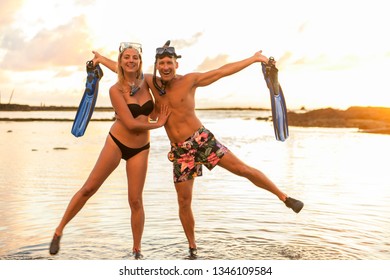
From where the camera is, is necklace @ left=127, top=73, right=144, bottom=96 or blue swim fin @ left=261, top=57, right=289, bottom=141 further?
blue swim fin @ left=261, top=57, right=289, bottom=141

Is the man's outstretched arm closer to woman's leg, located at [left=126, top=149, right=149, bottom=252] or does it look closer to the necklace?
the necklace

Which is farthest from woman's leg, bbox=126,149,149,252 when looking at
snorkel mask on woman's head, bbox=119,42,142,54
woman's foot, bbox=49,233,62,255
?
snorkel mask on woman's head, bbox=119,42,142,54

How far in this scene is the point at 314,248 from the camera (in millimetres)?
8414

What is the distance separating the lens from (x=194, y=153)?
7680 millimetres

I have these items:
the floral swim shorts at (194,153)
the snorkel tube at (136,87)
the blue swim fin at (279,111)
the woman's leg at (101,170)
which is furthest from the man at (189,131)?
the blue swim fin at (279,111)

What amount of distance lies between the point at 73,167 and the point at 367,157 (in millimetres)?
10352

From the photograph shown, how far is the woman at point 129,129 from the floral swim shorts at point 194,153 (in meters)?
0.40

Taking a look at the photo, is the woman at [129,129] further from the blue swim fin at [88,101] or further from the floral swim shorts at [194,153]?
the blue swim fin at [88,101]

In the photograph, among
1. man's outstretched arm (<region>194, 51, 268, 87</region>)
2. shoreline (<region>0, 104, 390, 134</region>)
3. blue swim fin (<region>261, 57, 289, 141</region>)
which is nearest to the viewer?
man's outstretched arm (<region>194, 51, 268, 87</region>)

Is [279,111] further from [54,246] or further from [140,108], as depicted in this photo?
[54,246]

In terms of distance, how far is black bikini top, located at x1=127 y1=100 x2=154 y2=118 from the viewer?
290 inches

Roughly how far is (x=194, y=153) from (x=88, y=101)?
5.47 feet

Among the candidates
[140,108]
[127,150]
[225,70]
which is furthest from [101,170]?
[225,70]
